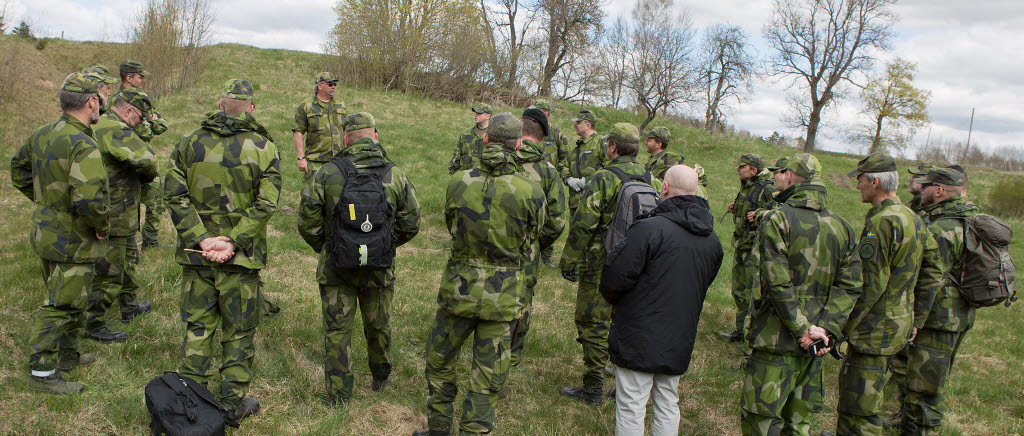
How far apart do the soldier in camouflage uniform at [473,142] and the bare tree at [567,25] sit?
67.6 ft

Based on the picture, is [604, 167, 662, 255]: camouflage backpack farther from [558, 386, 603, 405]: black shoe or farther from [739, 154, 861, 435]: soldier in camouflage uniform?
[558, 386, 603, 405]: black shoe

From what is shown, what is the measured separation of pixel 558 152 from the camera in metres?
8.59

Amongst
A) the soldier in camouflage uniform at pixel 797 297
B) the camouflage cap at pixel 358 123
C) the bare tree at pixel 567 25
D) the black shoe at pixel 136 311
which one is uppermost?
the bare tree at pixel 567 25

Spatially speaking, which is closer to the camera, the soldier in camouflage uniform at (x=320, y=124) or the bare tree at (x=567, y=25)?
the soldier in camouflage uniform at (x=320, y=124)

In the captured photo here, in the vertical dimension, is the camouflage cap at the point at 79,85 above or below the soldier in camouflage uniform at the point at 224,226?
above

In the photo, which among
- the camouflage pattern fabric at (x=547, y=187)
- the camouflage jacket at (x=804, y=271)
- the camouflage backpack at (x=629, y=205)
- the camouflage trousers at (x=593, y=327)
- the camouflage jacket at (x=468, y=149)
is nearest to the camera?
the camouflage jacket at (x=804, y=271)

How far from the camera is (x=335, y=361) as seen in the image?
427cm

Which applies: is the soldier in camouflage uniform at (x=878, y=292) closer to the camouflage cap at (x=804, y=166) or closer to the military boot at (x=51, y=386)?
the camouflage cap at (x=804, y=166)

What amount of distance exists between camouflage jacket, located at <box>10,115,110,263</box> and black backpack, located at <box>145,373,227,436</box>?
1.32 meters

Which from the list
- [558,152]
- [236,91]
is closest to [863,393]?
[236,91]

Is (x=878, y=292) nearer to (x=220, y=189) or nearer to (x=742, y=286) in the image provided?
(x=742, y=286)

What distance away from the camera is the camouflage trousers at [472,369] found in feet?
12.6

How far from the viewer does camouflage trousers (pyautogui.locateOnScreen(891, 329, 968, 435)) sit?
4508 mm

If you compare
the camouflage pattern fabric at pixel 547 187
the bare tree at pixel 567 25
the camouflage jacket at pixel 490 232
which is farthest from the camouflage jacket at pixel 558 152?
the bare tree at pixel 567 25
